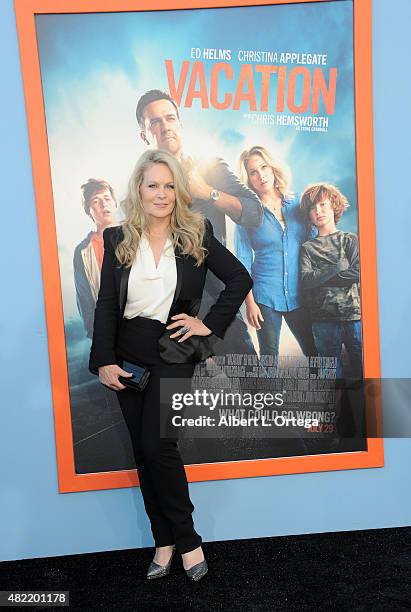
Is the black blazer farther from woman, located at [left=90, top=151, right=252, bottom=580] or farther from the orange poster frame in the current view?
the orange poster frame

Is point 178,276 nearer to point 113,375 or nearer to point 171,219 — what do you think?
point 171,219

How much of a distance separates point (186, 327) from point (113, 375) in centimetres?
34

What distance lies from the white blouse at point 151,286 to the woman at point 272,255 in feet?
1.46

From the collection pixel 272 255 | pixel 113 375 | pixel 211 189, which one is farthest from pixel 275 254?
pixel 113 375

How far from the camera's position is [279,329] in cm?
297

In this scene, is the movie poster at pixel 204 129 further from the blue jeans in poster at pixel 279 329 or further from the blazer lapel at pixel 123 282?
the blazer lapel at pixel 123 282

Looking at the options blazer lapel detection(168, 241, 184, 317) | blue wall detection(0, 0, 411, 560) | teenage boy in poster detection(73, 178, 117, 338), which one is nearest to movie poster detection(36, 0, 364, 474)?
teenage boy in poster detection(73, 178, 117, 338)

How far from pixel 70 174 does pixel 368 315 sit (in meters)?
1.46

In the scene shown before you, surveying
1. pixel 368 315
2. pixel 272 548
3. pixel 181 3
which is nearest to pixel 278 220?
pixel 368 315

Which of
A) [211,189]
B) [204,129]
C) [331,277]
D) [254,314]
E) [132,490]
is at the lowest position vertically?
[132,490]

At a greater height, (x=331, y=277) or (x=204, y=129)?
(x=204, y=129)

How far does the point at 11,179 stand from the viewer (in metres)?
2.81

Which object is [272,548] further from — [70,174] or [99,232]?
[70,174]

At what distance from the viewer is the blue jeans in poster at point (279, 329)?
2965 millimetres
